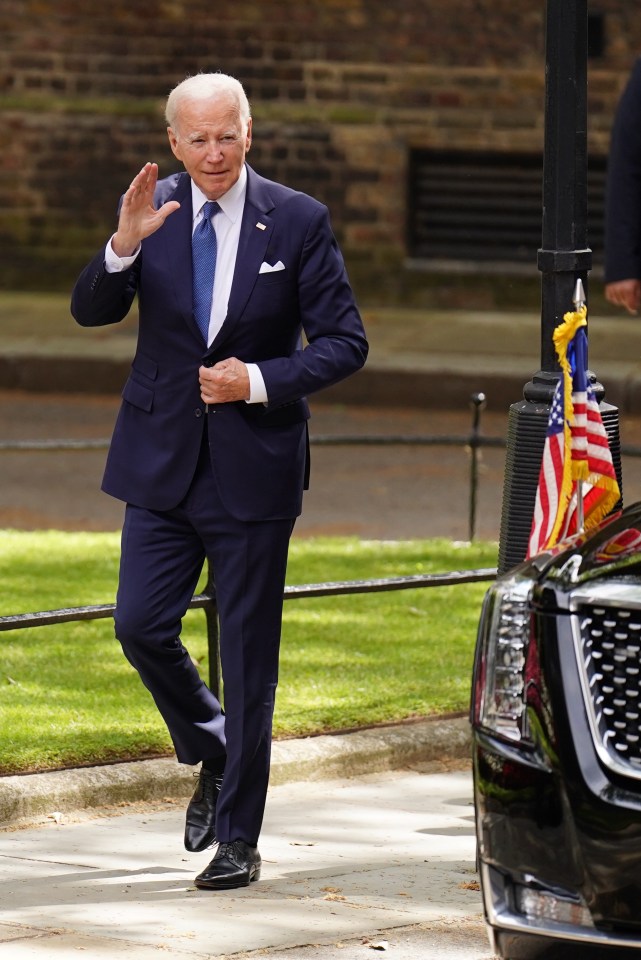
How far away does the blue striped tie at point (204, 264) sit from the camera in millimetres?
5051

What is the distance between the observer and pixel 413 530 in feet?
36.1

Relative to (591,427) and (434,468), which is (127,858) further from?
(434,468)

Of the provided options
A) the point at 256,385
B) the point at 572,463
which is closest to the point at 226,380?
the point at 256,385

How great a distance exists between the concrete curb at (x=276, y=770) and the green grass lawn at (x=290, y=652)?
6.2 inches

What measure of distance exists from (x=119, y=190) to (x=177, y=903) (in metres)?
14.8

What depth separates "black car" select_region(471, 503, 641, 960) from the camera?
361 centimetres

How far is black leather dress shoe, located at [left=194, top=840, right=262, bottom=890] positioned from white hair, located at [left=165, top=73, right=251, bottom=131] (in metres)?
1.85

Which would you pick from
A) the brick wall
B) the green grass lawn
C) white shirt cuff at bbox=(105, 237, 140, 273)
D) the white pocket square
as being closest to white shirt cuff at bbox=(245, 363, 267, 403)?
the white pocket square

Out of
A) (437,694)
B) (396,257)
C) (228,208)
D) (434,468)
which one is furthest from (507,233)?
(228,208)

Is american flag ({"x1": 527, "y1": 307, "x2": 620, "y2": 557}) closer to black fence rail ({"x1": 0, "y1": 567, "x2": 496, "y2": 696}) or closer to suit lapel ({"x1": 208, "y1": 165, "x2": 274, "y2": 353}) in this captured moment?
suit lapel ({"x1": 208, "y1": 165, "x2": 274, "y2": 353})

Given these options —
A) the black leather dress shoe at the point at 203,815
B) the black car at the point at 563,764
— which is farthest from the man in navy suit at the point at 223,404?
the black car at the point at 563,764

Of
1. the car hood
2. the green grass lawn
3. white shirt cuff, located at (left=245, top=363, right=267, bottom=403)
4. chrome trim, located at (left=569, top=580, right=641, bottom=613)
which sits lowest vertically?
the green grass lawn

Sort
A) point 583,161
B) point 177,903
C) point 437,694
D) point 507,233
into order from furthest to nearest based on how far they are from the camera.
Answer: point 507,233 → point 437,694 → point 583,161 → point 177,903

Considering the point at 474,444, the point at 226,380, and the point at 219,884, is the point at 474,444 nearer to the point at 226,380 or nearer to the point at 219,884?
the point at 226,380
